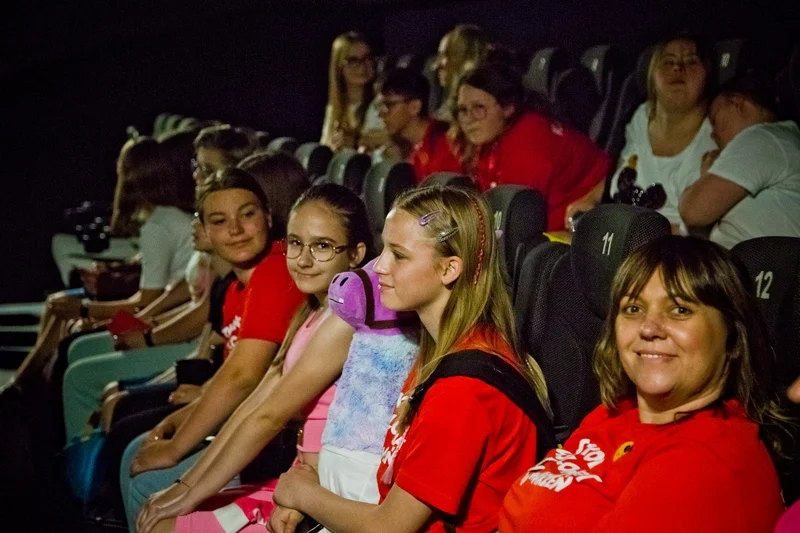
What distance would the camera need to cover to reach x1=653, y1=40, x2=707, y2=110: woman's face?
125 inches

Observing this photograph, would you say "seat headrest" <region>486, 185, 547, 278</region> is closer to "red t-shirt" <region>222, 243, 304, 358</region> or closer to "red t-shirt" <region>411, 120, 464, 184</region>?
"red t-shirt" <region>222, 243, 304, 358</region>

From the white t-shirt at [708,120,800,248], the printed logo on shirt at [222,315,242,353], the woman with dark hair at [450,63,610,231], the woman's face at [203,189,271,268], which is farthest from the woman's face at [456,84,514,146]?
the printed logo on shirt at [222,315,242,353]

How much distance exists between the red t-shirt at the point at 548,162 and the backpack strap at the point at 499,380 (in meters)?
1.77

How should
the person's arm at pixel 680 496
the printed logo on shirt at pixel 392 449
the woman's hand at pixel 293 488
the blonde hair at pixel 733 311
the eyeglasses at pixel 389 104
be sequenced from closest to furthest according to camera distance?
the person's arm at pixel 680 496
the blonde hair at pixel 733 311
the printed logo on shirt at pixel 392 449
the woman's hand at pixel 293 488
the eyeglasses at pixel 389 104

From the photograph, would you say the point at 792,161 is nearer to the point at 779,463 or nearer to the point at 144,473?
the point at 779,463

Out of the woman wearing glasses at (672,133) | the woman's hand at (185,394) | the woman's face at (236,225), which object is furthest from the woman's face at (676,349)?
the woman wearing glasses at (672,133)

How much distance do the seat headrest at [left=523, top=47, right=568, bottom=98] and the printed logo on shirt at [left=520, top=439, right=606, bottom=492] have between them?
295 centimetres

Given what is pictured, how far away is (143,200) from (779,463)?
2745 millimetres

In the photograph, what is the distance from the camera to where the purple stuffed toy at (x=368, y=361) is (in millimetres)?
1765

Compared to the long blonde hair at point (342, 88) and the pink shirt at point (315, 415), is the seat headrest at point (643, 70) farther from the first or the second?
the pink shirt at point (315, 415)

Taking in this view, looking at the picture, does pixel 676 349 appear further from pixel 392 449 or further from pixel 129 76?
pixel 129 76

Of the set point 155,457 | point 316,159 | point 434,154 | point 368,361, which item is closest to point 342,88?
point 316,159

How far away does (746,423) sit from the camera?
124 cm

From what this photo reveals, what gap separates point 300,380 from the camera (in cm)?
196
